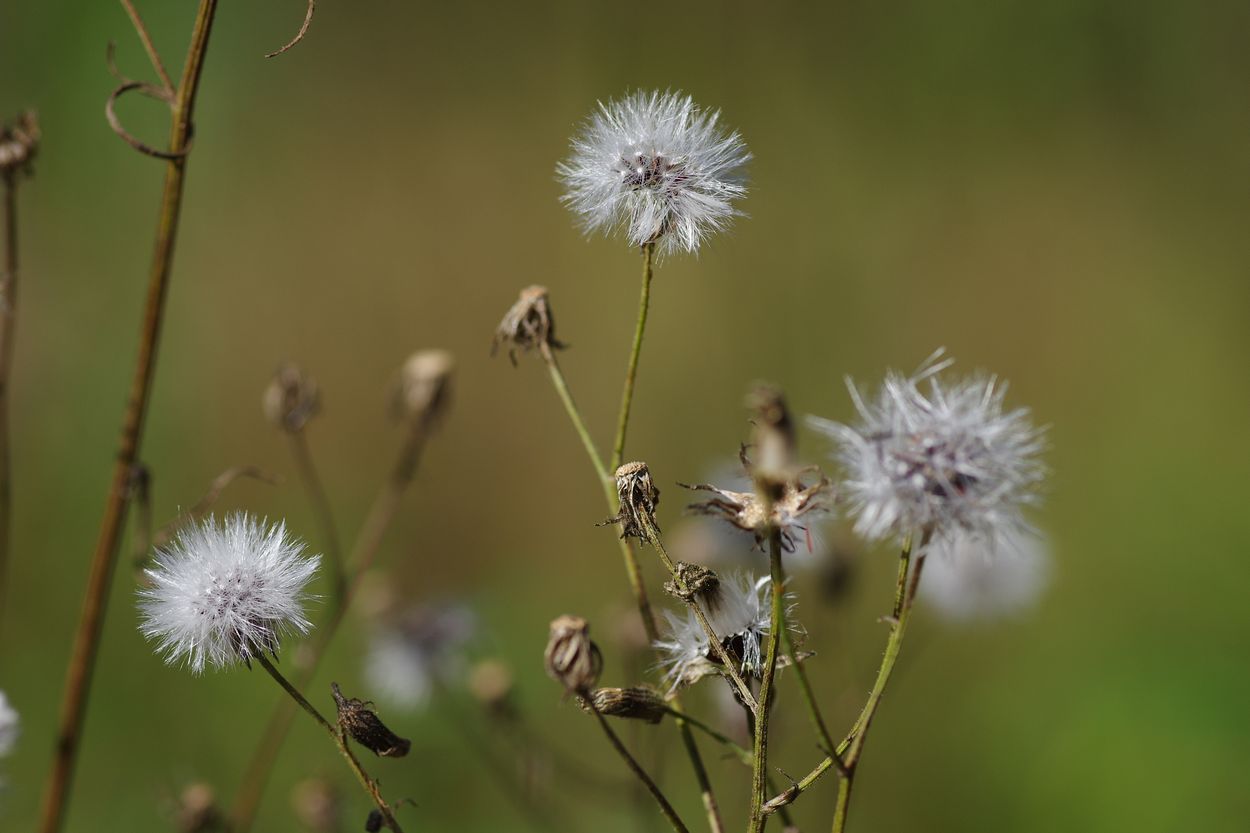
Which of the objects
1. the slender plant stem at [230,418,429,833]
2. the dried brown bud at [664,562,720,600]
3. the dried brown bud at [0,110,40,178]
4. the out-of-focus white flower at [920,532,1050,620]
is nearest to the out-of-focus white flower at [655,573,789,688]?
the dried brown bud at [664,562,720,600]

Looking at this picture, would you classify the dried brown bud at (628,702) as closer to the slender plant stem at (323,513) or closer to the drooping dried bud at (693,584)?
the drooping dried bud at (693,584)

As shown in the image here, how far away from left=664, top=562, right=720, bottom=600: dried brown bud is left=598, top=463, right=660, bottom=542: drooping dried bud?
6cm

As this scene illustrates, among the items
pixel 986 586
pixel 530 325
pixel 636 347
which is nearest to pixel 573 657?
pixel 636 347

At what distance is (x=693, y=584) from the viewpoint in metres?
1.11

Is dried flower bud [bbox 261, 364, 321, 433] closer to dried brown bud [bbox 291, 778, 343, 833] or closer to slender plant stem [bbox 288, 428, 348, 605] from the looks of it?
slender plant stem [bbox 288, 428, 348, 605]

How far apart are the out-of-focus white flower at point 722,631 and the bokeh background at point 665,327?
164 cm

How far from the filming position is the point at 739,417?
4.31m

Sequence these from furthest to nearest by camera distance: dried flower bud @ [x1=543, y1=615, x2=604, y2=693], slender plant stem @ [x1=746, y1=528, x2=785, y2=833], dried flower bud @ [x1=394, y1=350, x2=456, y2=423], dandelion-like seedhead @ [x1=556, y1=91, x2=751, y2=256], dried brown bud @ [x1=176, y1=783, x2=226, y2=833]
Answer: dried flower bud @ [x1=394, y1=350, x2=456, y2=423]
dried brown bud @ [x1=176, y1=783, x2=226, y2=833]
dandelion-like seedhead @ [x1=556, y1=91, x2=751, y2=256]
dried flower bud @ [x1=543, y1=615, x2=604, y2=693]
slender plant stem @ [x1=746, y1=528, x2=785, y2=833]

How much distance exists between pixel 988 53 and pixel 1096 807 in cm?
339

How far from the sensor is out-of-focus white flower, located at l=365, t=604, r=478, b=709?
2596 mm

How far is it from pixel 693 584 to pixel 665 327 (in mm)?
4002

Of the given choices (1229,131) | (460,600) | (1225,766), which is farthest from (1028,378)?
(460,600)

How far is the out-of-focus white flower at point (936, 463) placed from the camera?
41.6 inches

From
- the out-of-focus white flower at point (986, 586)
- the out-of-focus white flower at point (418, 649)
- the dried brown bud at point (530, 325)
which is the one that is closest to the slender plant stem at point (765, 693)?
the dried brown bud at point (530, 325)
